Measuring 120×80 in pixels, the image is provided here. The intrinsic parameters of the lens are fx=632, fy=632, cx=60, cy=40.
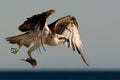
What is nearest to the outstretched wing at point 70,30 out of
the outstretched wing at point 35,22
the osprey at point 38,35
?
the osprey at point 38,35

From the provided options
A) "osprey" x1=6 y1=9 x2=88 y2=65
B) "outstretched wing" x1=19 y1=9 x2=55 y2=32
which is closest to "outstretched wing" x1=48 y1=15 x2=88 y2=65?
"osprey" x1=6 y1=9 x2=88 y2=65

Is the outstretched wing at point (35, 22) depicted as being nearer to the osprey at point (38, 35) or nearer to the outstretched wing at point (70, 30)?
the osprey at point (38, 35)

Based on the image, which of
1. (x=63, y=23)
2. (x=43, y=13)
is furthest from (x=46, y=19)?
(x=63, y=23)

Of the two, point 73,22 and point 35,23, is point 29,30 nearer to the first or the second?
point 35,23

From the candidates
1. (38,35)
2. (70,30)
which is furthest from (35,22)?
(70,30)

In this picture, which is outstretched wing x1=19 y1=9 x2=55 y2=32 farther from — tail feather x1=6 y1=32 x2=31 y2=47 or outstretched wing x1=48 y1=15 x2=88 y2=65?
outstretched wing x1=48 y1=15 x2=88 y2=65
